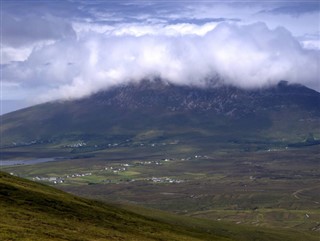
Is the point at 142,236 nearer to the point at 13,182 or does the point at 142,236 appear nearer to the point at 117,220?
the point at 117,220

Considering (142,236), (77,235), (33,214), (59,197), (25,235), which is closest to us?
(25,235)

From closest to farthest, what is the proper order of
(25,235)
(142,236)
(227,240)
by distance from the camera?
(25,235) < (142,236) < (227,240)

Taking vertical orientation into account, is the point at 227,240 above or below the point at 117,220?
below

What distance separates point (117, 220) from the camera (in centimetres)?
16550

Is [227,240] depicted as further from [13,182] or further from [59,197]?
[13,182]

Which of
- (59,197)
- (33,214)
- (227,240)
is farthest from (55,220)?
(227,240)

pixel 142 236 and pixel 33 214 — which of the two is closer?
pixel 33 214

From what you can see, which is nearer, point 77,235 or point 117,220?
point 77,235

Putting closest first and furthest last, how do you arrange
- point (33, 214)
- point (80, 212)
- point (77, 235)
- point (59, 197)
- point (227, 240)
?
point (77, 235) < point (33, 214) < point (80, 212) < point (59, 197) < point (227, 240)

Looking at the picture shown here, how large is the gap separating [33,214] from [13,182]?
39156mm

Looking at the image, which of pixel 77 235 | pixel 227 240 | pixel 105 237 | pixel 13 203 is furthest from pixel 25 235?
pixel 227 240

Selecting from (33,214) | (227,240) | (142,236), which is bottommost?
(227,240)

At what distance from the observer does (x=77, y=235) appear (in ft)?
403

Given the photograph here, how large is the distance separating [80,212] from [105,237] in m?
29.7
